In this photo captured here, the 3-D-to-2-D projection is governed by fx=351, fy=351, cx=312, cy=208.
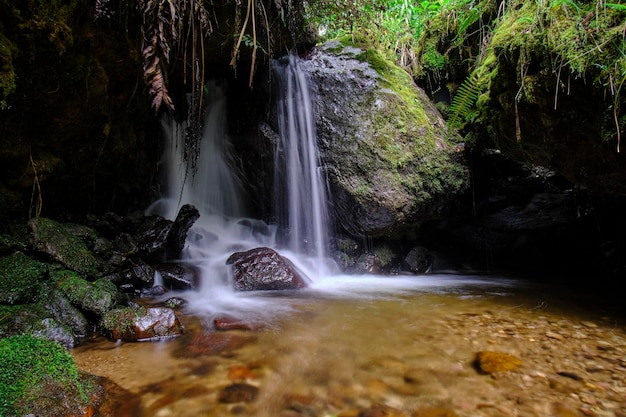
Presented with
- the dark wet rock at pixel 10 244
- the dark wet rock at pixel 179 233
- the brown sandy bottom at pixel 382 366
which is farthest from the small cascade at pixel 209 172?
the brown sandy bottom at pixel 382 366

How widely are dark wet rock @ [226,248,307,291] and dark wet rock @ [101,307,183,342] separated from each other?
1894mm

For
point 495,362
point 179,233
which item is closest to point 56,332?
point 179,233

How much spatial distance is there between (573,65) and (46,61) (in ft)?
16.7

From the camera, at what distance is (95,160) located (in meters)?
5.18

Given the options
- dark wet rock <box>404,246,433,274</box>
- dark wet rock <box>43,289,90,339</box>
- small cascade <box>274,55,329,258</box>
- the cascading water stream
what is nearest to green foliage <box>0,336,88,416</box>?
dark wet rock <box>43,289,90,339</box>

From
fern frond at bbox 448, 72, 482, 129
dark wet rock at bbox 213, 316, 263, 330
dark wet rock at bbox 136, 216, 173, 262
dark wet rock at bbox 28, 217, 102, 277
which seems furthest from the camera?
dark wet rock at bbox 136, 216, 173, 262

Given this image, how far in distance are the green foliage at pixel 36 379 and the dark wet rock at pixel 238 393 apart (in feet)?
2.48

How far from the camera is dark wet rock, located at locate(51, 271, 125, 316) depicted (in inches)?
129

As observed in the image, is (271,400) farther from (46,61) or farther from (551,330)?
(46,61)

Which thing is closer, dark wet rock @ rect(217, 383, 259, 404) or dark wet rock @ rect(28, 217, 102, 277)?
dark wet rock @ rect(217, 383, 259, 404)

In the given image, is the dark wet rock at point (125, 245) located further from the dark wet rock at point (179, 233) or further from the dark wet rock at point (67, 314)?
the dark wet rock at point (67, 314)

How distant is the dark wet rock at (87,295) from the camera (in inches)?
129

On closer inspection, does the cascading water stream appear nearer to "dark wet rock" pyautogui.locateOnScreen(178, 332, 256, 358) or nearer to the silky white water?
the silky white water

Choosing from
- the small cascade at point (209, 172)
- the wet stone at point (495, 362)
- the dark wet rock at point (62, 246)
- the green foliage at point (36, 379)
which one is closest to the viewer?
the green foliage at point (36, 379)
